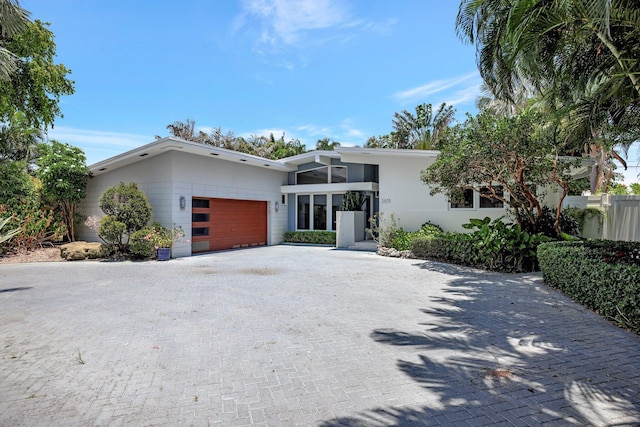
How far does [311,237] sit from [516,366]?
46.5 ft

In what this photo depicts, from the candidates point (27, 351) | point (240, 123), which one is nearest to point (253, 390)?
point (27, 351)

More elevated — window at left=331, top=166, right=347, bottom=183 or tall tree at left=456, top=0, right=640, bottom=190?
tall tree at left=456, top=0, right=640, bottom=190

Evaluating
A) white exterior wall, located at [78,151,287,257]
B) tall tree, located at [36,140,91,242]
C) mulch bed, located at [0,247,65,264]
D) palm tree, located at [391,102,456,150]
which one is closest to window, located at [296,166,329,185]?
white exterior wall, located at [78,151,287,257]

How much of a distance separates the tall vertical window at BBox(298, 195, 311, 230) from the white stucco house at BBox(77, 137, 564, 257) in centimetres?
6

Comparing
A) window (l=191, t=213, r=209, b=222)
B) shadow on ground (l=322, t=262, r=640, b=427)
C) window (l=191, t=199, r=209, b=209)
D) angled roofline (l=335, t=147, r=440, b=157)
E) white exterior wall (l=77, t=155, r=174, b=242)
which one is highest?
angled roofline (l=335, t=147, r=440, b=157)

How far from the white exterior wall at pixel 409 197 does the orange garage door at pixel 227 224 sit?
21.6 feet

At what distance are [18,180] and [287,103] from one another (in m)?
14.9

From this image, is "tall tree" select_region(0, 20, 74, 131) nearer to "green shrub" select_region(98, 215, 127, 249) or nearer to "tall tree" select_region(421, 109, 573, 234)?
"green shrub" select_region(98, 215, 127, 249)

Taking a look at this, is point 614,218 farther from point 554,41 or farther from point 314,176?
point 314,176

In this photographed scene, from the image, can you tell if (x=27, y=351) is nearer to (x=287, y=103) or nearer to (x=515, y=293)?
(x=515, y=293)

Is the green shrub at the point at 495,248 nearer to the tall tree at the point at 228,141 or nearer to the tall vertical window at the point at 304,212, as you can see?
the tall vertical window at the point at 304,212

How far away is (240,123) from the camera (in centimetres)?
2825

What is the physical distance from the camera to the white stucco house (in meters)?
13.1

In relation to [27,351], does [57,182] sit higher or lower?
higher
